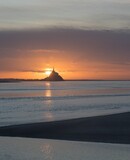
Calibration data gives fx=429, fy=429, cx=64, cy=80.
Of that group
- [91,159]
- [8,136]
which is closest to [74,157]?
[91,159]

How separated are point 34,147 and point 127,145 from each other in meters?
3.84

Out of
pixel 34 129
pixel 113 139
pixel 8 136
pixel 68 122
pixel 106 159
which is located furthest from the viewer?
pixel 68 122

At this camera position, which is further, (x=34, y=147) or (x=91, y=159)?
(x=34, y=147)

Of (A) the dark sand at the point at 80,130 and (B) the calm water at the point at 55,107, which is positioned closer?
(A) the dark sand at the point at 80,130

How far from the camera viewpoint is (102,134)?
20359 mm

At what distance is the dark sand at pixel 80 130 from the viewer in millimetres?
19797

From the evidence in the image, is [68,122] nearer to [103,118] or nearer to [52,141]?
[103,118]

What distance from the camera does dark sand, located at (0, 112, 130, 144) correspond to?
19.8m

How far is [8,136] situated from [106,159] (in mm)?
6776

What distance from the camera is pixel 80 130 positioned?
21609mm

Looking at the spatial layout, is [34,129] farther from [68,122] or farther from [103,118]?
[103,118]

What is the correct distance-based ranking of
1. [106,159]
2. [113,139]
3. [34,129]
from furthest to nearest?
[34,129]
[113,139]
[106,159]

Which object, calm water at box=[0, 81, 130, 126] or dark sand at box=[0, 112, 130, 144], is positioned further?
calm water at box=[0, 81, 130, 126]

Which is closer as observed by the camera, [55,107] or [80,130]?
[80,130]
